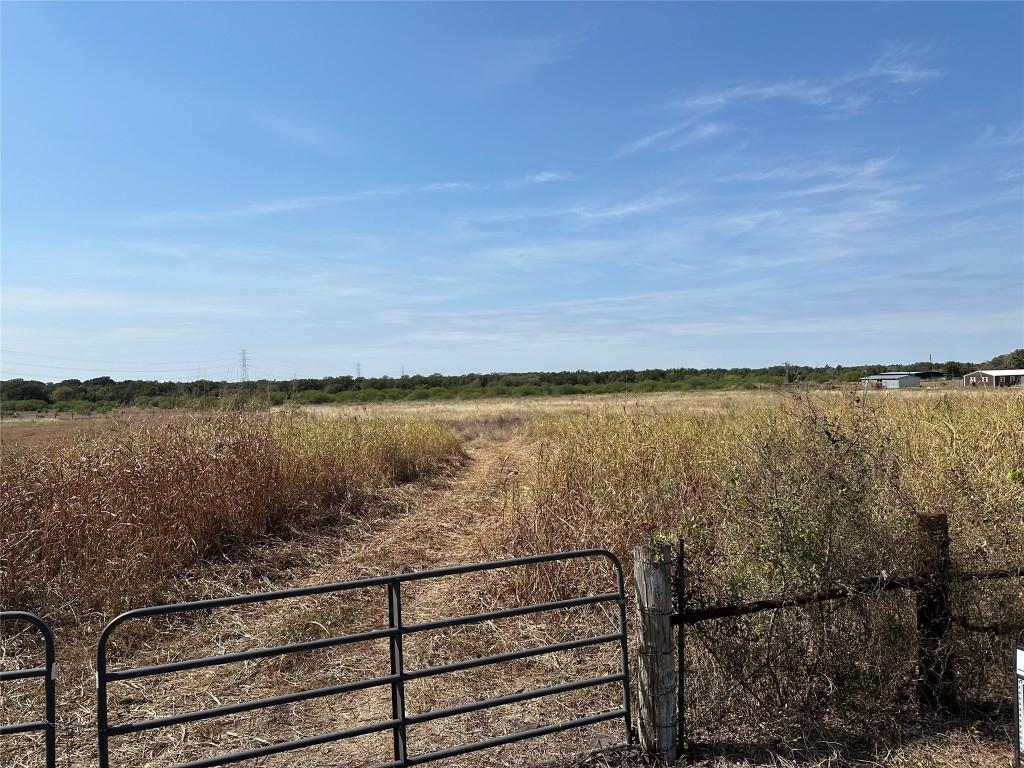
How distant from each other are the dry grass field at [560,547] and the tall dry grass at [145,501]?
29 mm

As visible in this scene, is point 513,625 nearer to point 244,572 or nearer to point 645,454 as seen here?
point 645,454

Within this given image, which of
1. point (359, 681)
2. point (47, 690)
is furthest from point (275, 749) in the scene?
point (47, 690)

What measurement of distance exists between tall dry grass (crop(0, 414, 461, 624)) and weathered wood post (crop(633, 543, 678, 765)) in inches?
205

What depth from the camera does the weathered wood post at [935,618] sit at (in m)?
3.81

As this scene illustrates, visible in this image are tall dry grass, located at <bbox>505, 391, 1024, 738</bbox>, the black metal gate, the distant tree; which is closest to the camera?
the black metal gate

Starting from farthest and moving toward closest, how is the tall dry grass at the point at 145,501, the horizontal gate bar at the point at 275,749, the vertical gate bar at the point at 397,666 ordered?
the tall dry grass at the point at 145,501 → the vertical gate bar at the point at 397,666 → the horizontal gate bar at the point at 275,749

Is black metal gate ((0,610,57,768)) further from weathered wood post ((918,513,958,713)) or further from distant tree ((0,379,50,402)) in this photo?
distant tree ((0,379,50,402))

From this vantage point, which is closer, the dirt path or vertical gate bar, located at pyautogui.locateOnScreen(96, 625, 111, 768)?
vertical gate bar, located at pyautogui.locateOnScreen(96, 625, 111, 768)

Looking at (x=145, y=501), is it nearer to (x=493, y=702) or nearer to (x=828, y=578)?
(x=493, y=702)

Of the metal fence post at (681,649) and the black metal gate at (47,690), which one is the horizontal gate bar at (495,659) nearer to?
the metal fence post at (681,649)

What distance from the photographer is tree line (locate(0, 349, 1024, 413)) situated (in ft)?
33.0

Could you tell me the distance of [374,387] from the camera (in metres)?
64.9

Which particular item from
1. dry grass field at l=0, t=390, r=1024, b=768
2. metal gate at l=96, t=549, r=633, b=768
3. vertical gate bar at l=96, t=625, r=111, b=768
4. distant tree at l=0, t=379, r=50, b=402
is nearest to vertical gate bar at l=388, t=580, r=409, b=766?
metal gate at l=96, t=549, r=633, b=768

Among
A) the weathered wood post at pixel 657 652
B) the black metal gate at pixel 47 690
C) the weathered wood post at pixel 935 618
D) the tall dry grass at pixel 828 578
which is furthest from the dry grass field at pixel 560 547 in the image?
the black metal gate at pixel 47 690
